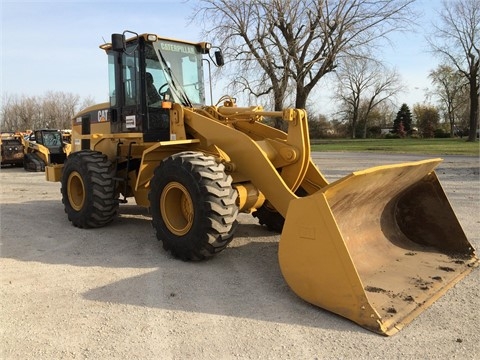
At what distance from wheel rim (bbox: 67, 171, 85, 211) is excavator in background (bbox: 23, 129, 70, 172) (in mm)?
12258

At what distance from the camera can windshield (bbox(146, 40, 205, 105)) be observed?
6.61m

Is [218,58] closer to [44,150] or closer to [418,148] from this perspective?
[44,150]

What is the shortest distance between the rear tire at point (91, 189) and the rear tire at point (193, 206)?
1470mm

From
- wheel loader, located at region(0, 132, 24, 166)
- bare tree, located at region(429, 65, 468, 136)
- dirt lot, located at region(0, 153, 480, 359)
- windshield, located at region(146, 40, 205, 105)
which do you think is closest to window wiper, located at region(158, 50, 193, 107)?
windshield, located at region(146, 40, 205, 105)

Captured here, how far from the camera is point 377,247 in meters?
5.18

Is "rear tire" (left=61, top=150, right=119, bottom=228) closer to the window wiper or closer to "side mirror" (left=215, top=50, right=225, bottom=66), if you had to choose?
the window wiper

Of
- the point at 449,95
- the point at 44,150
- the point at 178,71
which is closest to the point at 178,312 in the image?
the point at 178,71

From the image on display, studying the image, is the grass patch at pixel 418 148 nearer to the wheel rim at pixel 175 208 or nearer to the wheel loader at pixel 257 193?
the wheel loader at pixel 257 193

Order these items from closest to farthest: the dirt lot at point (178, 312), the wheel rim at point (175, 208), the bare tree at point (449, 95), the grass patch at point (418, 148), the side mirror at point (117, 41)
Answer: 1. the dirt lot at point (178, 312)
2. the wheel rim at point (175, 208)
3. the side mirror at point (117, 41)
4. the grass patch at point (418, 148)
5. the bare tree at point (449, 95)

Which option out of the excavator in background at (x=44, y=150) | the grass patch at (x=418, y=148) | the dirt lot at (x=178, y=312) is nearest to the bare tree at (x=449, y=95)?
the grass patch at (x=418, y=148)

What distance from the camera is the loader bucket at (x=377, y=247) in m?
3.79

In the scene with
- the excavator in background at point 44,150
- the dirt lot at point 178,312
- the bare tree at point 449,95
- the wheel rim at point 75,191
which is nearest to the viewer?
the dirt lot at point 178,312

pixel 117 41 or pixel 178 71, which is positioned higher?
pixel 117 41

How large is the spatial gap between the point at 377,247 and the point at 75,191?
4913 mm
